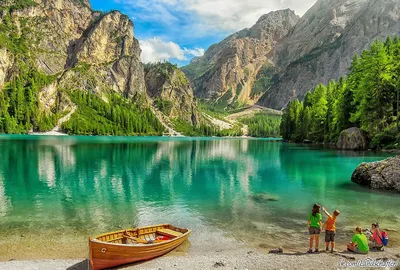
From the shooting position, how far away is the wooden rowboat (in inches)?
625

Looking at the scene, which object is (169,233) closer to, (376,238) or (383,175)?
(376,238)

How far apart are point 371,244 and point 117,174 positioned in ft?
124

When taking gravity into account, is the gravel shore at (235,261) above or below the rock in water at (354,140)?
below

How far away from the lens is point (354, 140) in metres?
87.3

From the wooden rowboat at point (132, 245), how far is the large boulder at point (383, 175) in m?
27.9

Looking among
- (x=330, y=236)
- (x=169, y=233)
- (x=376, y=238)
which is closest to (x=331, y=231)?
(x=330, y=236)

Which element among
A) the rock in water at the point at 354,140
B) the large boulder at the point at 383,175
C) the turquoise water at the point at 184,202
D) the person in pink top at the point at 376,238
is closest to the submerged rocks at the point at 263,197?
the turquoise water at the point at 184,202

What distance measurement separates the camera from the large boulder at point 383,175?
36875 mm

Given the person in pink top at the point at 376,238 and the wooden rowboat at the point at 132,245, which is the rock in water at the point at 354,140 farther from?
the wooden rowboat at the point at 132,245

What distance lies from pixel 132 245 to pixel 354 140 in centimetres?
8378

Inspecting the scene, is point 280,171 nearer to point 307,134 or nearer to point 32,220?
point 32,220

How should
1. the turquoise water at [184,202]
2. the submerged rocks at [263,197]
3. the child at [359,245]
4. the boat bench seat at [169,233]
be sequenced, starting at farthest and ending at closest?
the submerged rocks at [263,197], the turquoise water at [184,202], the boat bench seat at [169,233], the child at [359,245]

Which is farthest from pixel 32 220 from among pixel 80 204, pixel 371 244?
pixel 371 244

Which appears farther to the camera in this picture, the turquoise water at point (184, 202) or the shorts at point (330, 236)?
the turquoise water at point (184, 202)
